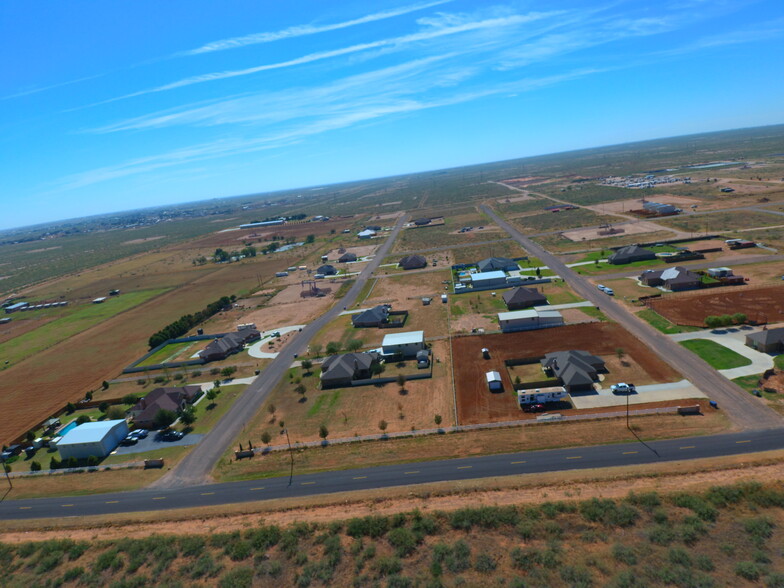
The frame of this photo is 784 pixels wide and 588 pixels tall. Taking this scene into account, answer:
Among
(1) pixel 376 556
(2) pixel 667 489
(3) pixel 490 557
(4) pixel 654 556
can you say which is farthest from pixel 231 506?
(2) pixel 667 489

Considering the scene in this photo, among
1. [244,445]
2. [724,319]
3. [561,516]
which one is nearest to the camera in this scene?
[561,516]

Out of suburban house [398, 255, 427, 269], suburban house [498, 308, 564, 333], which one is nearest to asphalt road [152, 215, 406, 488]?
suburban house [498, 308, 564, 333]

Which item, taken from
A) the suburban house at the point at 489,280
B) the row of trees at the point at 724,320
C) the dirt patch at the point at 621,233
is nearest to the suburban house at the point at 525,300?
the suburban house at the point at 489,280

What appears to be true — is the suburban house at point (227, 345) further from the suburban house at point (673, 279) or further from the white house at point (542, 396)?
the suburban house at point (673, 279)

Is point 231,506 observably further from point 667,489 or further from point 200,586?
point 667,489

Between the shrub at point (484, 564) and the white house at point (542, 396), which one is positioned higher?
the white house at point (542, 396)

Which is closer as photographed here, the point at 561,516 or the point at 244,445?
the point at 561,516
